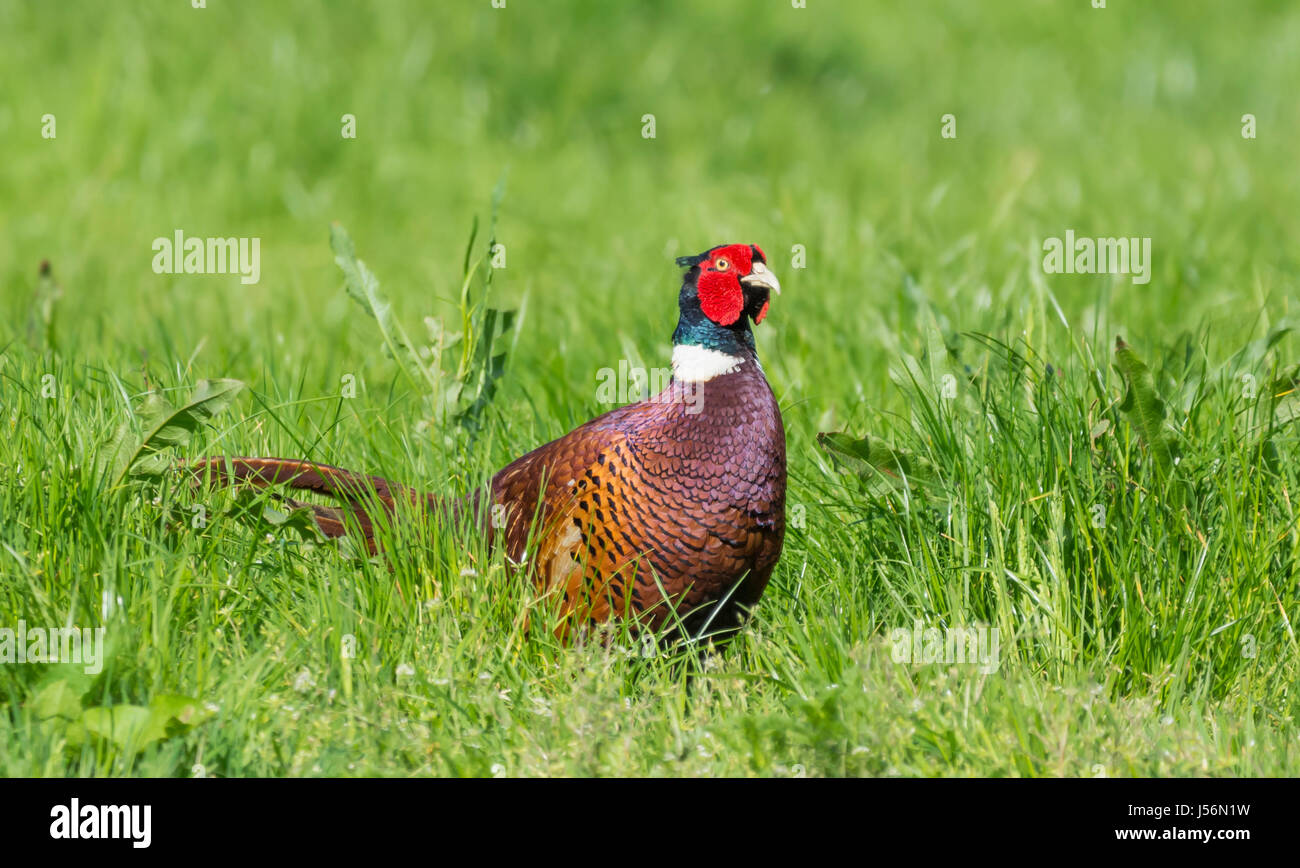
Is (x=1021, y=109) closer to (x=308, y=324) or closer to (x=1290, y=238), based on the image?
(x=1290, y=238)

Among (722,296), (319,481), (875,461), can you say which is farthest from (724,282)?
(319,481)

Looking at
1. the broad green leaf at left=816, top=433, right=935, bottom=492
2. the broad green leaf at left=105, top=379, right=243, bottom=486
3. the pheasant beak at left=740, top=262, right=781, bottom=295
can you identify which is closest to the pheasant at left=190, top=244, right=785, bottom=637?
the pheasant beak at left=740, top=262, right=781, bottom=295

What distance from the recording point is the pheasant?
3.40 metres

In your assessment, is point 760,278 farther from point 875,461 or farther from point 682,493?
point 875,461

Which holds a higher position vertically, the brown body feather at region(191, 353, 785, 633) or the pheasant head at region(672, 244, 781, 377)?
the pheasant head at region(672, 244, 781, 377)

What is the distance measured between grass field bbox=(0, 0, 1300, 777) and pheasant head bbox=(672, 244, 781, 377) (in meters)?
0.51

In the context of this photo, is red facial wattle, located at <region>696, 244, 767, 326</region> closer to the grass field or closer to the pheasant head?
the pheasant head

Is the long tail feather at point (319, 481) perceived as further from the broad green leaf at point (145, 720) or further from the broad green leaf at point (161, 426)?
the broad green leaf at point (145, 720)

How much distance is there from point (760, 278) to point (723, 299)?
0.11m

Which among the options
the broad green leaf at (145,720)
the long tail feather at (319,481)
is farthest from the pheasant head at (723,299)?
the broad green leaf at (145,720)

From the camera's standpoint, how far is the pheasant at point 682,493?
3404mm

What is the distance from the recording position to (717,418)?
347 centimetres

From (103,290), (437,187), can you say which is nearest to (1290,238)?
(437,187)
